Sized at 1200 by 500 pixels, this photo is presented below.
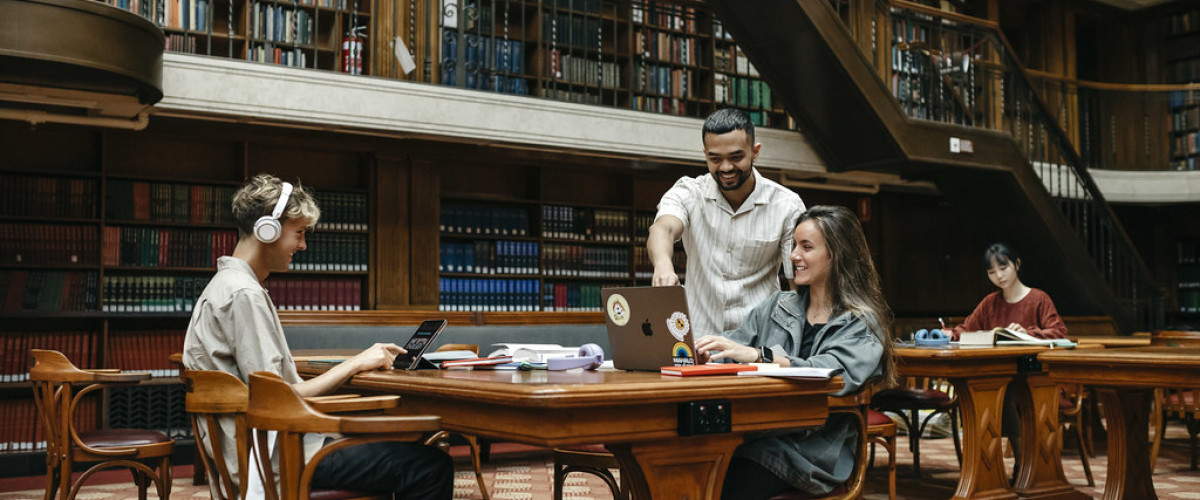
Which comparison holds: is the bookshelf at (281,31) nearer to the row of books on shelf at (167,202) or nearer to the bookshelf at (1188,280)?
the row of books on shelf at (167,202)

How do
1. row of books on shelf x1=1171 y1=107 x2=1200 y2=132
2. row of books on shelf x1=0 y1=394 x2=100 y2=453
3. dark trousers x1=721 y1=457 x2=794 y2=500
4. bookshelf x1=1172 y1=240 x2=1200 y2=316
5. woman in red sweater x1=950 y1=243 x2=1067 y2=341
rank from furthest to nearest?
1. bookshelf x1=1172 y1=240 x2=1200 y2=316
2. row of books on shelf x1=1171 y1=107 x2=1200 y2=132
3. row of books on shelf x1=0 y1=394 x2=100 y2=453
4. woman in red sweater x1=950 y1=243 x2=1067 y2=341
5. dark trousers x1=721 y1=457 x2=794 y2=500

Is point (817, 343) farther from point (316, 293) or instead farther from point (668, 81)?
point (668, 81)

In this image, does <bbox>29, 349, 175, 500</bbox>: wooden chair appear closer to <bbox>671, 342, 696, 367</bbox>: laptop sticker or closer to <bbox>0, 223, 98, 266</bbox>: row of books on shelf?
<bbox>671, 342, 696, 367</bbox>: laptop sticker

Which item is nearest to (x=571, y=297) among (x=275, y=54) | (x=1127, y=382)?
(x=275, y=54)

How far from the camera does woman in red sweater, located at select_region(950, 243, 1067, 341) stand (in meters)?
5.22

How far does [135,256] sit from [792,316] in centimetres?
506

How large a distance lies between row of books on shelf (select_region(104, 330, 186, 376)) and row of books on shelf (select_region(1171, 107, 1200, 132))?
32.4 feet

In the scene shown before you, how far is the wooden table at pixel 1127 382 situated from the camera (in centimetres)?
321

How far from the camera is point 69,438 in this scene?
3.60 m

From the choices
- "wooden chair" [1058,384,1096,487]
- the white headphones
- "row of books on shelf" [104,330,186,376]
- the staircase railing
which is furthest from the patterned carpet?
the staircase railing

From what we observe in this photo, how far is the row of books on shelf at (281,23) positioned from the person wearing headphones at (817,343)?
5.21m

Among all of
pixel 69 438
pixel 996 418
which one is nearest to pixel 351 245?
pixel 69 438

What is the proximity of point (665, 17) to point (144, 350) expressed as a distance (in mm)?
4811

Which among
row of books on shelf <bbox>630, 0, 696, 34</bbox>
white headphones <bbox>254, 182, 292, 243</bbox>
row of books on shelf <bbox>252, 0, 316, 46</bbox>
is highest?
row of books on shelf <bbox>630, 0, 696, 34</bbox>
